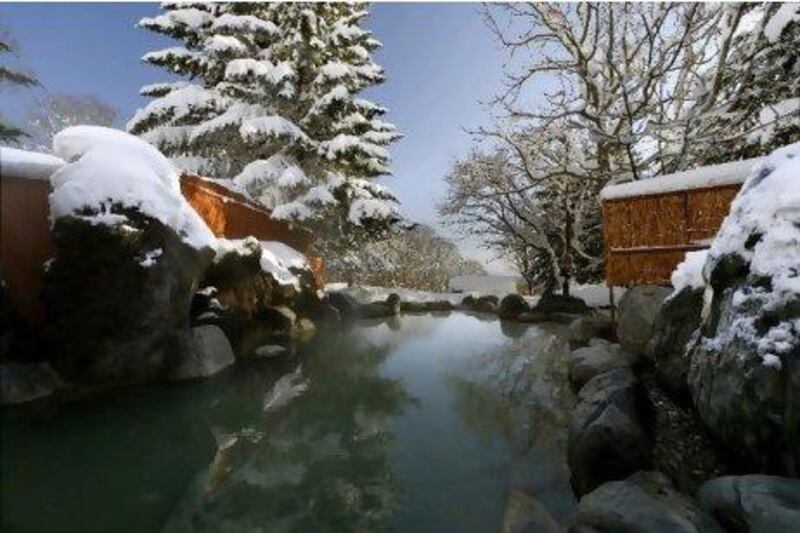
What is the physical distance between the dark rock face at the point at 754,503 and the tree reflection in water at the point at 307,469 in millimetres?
2219

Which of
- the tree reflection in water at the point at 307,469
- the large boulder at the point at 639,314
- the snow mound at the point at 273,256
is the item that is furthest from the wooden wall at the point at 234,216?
the large boulder at the point at 639,314

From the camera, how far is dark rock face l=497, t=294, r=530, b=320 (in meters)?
16.2

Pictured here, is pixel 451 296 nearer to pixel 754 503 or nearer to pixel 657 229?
pixel 657 229

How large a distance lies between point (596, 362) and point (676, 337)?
130 cm

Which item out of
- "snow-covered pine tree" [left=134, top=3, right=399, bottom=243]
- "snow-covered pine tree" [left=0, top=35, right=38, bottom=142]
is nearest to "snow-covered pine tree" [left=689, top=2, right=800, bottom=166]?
"snow-covered pine tree" [left=134, top=3, right=399, bottom=243]

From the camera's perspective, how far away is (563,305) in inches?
611

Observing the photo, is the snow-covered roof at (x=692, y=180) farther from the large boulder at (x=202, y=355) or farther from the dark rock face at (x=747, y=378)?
the large boulder at (x=202, y=355)

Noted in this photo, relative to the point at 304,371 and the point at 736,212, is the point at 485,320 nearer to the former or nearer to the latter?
the point at 304,371

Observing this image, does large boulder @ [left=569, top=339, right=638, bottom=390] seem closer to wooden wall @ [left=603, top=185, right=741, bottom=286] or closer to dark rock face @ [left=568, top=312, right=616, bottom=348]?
wooden wall @ [left=603, top=185, right=741, bottom=286]

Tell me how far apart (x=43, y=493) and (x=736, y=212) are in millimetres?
5712

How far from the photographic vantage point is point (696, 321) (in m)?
5.64

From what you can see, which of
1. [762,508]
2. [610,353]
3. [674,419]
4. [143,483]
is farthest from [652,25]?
[143,483]

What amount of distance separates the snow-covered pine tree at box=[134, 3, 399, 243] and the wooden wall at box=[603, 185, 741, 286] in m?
8.05

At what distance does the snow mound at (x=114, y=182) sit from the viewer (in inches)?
146
